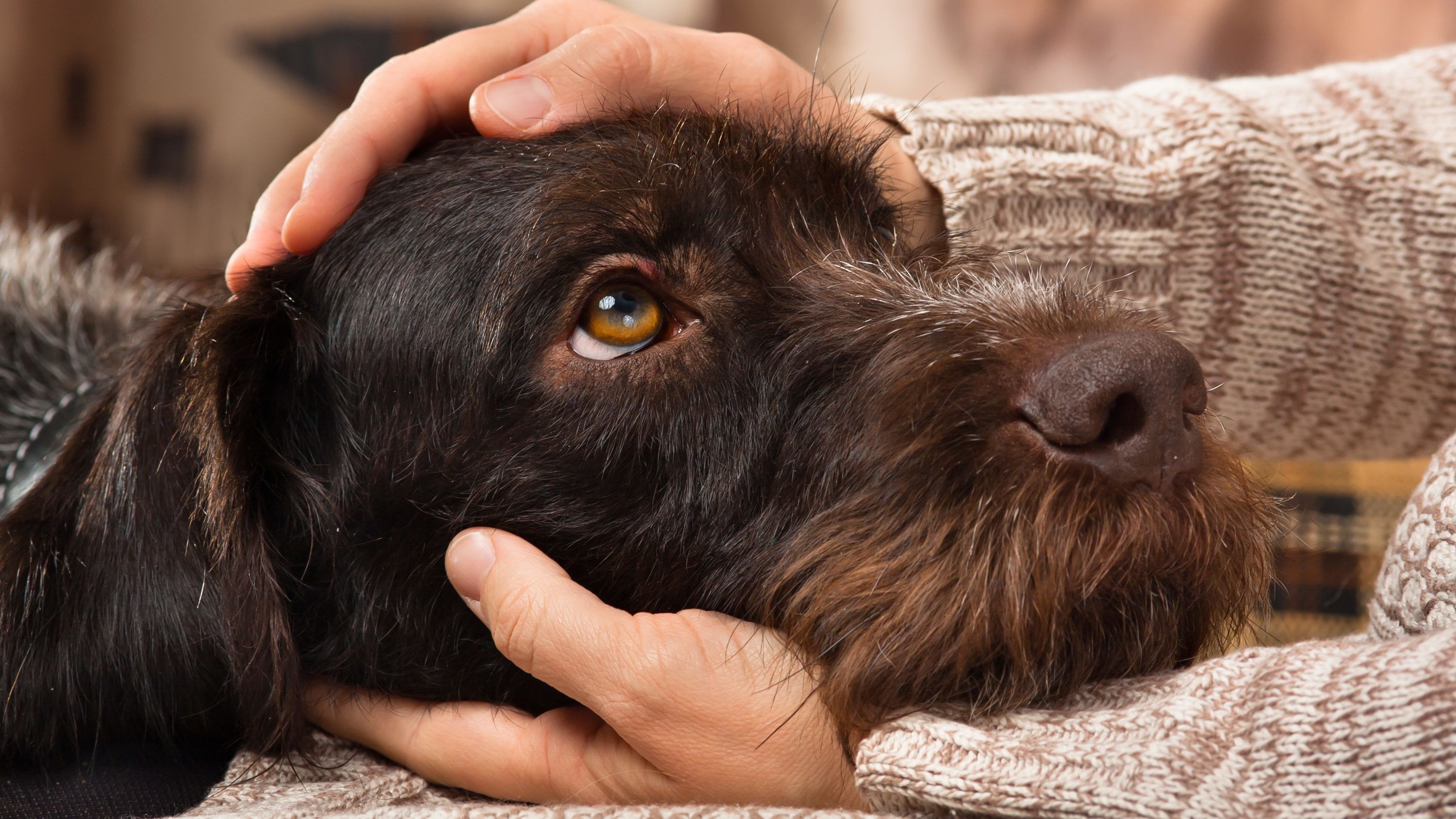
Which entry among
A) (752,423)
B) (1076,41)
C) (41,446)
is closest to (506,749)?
(752,423)

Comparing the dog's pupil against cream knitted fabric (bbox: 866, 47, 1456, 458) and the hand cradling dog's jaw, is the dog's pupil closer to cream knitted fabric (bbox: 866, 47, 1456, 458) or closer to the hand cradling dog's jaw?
the hand cradling dog's jaw

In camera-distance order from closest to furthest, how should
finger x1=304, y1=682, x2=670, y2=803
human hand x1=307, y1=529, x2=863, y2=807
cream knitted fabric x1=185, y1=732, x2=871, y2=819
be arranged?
1. cream knitted fabric x1=185, y1=732, x2=871, y2=819
2. human hand x1=307, y1=529, x2=863, y2=807
3. finger x1=304, y1=682, x2=670, y2=803

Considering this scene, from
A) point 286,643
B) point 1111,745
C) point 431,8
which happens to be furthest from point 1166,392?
point 431,8

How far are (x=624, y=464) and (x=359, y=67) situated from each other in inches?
176

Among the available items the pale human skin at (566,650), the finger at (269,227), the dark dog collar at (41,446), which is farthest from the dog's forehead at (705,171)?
the dark dog collar at (41,446)

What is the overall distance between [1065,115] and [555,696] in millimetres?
1480

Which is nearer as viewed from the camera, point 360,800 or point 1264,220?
point 360,800

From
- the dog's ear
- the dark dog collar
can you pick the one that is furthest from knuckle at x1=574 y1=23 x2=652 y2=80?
the dark dog collar

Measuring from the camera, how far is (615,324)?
151 cm

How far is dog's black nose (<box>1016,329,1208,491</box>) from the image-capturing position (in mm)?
1205

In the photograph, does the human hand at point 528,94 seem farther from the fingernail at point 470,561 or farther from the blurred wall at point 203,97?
the blurred wall at point 203,97

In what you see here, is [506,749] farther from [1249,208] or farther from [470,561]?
[1249,208]

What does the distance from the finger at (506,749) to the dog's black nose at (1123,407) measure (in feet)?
2.21

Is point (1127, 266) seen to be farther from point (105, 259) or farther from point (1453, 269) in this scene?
point (105, 259)
